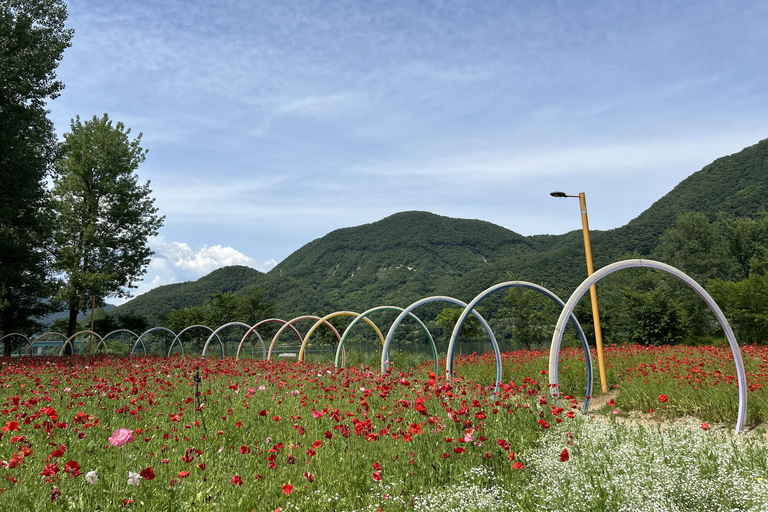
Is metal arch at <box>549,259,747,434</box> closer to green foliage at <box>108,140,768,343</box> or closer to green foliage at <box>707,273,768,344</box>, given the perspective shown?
green foliage at <box>108,140,768,343</box>

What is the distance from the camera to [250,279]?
10919cm

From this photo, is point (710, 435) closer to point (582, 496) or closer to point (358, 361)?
point (582, 496)

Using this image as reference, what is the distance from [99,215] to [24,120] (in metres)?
10.9

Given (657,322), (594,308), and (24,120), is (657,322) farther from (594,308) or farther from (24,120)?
(24,120)

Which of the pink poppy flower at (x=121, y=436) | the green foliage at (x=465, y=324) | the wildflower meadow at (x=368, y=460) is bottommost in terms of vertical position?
the green foliage at (x=465, y=324)

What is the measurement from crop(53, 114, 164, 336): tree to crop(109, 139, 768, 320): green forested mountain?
57.3 ft

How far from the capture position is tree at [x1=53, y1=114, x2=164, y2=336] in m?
23.5

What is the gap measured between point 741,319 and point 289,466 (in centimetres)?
2500

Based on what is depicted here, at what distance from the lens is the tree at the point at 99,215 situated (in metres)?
23.5

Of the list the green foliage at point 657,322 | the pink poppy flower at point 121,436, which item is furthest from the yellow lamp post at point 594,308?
the green foliage at point 657,322

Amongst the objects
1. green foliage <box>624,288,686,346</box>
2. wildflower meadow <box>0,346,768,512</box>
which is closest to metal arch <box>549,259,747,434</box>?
wildflower meadow <box>0,346,768,512</box>

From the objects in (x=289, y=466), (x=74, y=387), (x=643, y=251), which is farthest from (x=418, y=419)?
(x=643, y=251)

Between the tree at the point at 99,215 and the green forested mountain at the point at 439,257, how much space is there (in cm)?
1745

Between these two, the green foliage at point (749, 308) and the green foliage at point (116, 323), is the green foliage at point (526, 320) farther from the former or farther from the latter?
the green foliage at point (116, 323)
